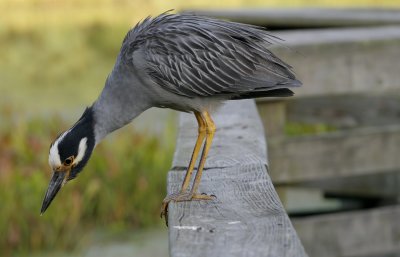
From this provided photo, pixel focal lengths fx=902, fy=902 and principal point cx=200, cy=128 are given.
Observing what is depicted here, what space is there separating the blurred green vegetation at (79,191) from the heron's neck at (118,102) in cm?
336

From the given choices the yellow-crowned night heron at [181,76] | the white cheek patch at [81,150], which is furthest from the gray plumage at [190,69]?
the white cheek patch at [81,150]

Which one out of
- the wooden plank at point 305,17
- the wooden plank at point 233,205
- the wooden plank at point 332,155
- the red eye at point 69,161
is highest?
the wooden plank at point 233,205

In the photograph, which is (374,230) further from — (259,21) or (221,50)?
(259,21)

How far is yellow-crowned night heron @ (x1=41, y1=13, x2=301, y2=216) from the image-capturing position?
371 cm

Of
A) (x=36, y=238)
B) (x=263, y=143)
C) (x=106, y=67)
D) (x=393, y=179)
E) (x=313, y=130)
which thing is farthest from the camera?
(x=106, y=67)

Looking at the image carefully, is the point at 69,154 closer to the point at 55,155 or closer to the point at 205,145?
the point at 55,155

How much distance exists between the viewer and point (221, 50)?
3795 millimetres

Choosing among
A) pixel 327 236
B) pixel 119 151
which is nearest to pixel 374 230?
pixel 327 236

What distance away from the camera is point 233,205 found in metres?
2.85

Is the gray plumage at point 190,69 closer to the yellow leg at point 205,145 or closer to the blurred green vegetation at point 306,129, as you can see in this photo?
the yellow leg at point 205,145

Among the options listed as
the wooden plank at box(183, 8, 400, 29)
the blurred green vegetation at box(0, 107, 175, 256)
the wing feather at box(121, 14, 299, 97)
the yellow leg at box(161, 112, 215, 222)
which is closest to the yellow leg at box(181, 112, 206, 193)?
the yellow leg at box(161, 112, 215, 222)

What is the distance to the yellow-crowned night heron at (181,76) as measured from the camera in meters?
3.71

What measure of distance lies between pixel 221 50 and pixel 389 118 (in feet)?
9.13

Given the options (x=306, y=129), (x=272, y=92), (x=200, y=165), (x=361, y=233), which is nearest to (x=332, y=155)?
(x=361, y=233)
